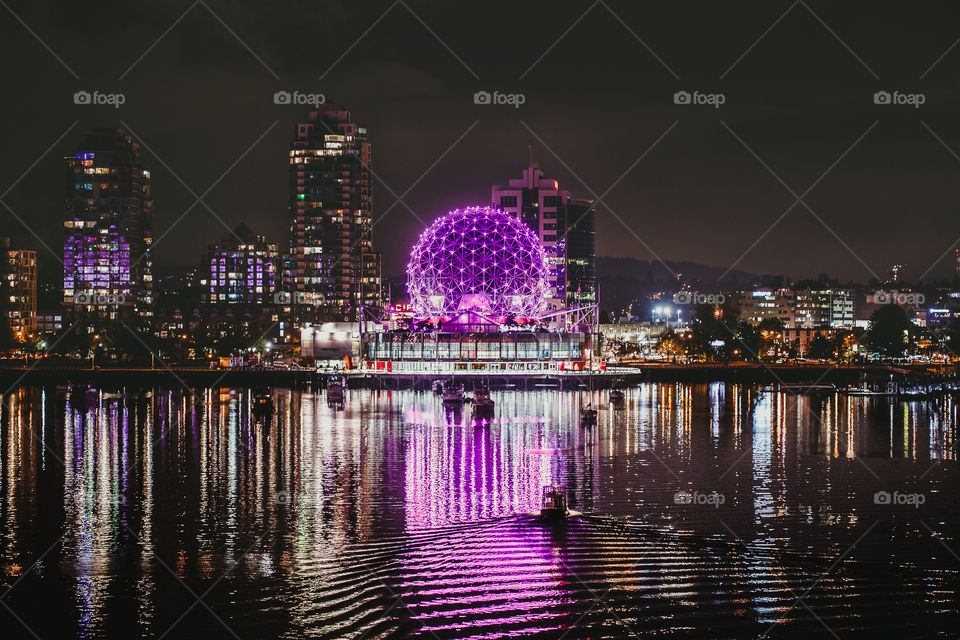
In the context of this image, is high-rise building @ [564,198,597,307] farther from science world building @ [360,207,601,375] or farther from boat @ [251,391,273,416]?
boat @ [251,391,273,416]

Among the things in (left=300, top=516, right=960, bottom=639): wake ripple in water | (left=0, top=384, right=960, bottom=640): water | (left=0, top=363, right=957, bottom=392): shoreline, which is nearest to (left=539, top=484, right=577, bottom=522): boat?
(left=0, top=384, right=960, bottom=640): water

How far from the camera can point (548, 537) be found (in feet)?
76.7

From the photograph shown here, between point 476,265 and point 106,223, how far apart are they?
376 feet

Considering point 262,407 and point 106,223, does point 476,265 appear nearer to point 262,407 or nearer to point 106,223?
point 262,407

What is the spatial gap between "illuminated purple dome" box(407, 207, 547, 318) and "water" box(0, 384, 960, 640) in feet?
146

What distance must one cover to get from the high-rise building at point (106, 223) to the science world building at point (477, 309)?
100532 mm

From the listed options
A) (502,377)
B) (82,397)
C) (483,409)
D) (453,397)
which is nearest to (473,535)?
(483,409)

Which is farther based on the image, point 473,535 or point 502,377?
point 502,377

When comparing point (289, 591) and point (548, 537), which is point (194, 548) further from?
point (548, 537)

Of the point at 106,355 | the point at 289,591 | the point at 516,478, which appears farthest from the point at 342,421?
the point at 106,355

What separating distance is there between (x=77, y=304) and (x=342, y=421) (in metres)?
136

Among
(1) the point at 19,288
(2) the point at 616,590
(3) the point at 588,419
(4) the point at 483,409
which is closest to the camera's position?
(2) the point at 616,590

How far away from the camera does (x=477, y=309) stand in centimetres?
9306

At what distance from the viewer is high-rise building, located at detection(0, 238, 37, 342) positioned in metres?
148
